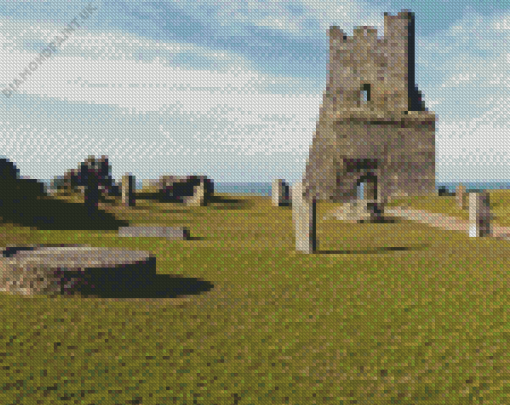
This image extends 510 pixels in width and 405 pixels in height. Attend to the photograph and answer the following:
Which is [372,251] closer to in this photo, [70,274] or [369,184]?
[70,274]

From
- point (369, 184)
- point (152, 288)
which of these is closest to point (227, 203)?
point (369, 184)

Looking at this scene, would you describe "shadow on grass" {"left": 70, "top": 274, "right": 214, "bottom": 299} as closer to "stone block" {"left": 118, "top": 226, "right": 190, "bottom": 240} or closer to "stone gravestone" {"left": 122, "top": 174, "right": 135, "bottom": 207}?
Answer: "stone block" {"left": 118, "top": 226, "right": 190, "bottom": 240}

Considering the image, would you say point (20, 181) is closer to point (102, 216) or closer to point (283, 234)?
point (102, 216)

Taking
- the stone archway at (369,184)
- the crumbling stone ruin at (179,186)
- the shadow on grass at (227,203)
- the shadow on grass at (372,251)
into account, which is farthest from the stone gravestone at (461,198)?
the crumbling stone ruin at (179,186)

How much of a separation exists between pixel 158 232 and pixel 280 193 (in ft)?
52.0

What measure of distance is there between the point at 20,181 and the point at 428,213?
53.0 ft

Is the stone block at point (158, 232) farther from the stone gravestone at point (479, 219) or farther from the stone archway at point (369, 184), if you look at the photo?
the stone archway at point (369, 184)

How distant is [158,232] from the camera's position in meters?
14.5

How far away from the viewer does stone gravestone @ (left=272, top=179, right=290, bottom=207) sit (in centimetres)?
2981

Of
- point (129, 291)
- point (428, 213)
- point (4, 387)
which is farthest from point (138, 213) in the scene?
point (4, 387)

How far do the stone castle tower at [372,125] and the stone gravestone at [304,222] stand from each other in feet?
69.2

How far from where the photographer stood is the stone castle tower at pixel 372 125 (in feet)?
110

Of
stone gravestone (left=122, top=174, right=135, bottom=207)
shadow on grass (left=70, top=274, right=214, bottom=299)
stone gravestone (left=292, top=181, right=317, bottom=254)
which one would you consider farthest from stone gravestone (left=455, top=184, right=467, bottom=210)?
shadow on grass (left=70, top=274, right=214, bottom=299)

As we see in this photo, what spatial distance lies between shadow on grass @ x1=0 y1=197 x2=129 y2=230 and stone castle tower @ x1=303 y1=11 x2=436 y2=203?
1677 centimetres
